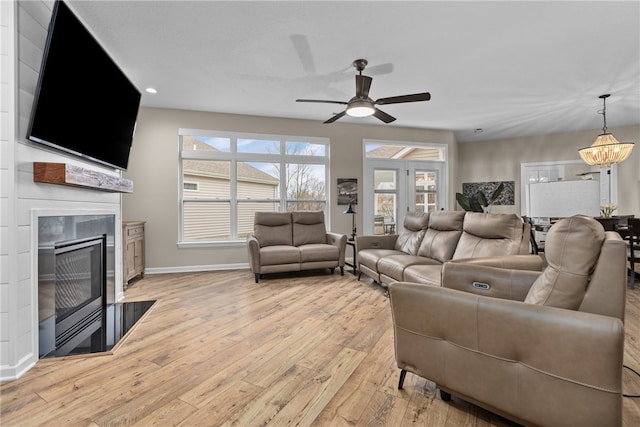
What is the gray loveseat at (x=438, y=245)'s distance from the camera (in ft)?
9.51

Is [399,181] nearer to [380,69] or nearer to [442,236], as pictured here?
[442,236]

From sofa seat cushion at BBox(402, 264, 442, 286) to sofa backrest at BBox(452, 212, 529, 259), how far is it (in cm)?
38

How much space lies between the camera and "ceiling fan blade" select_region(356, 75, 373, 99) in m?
3.12

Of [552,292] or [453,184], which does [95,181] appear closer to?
[552,292]

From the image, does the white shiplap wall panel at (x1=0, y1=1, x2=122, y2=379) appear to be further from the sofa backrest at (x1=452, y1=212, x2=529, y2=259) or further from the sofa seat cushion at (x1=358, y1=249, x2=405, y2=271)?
the sofa backrest at (x1=452, y1=212, x2=529, y2=259)

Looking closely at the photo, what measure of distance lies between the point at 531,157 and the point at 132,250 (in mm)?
7691

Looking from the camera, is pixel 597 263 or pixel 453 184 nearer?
pixel 597 263

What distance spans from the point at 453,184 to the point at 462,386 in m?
5.72

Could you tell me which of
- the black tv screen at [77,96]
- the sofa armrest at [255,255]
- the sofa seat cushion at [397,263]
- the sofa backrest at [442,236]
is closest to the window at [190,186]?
the sofa armrest at [255,255]

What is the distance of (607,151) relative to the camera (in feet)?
14.3

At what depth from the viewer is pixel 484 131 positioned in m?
6.34

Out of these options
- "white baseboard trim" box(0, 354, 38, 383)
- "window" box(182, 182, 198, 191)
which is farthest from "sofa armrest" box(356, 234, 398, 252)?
"white baseboard trim" box(0, 354, 38, 383)

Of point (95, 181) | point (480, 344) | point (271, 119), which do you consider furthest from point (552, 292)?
point (271, 119)

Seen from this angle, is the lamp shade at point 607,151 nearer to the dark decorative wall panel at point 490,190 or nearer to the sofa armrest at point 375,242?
the dark decorative wall panel at point 490,190
